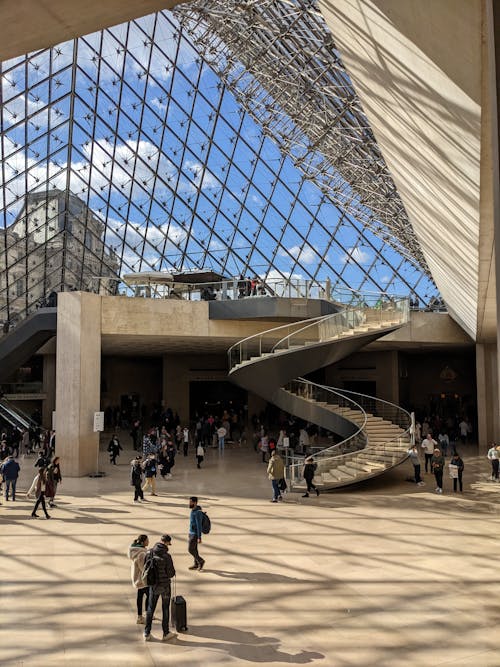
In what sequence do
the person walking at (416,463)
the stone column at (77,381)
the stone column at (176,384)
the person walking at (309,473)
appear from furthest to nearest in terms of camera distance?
the stone column at (176,384) < the stone column at (77,381) < the person walking at (416,463) < the person walking at (309,473)

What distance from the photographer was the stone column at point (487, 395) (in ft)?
83.0

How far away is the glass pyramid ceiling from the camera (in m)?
32.6

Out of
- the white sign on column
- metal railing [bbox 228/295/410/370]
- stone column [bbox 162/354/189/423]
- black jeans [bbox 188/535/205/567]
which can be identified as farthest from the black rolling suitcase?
stone column [bbox 162/354/189/423]

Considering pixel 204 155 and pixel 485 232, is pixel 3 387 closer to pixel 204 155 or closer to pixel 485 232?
pixel 204 155

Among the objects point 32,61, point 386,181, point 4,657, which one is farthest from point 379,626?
point 32,61

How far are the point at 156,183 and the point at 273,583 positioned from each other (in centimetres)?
3321

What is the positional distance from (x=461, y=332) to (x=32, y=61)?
23989mm

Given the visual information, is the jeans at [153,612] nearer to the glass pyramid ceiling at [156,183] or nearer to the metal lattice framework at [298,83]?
the metal lattice framework at [298,83]

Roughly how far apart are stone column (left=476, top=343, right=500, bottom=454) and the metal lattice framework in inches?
348

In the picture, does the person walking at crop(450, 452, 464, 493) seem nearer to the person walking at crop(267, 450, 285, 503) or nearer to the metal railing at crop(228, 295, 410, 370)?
the person walking at crop(267, 450, 285, 503)

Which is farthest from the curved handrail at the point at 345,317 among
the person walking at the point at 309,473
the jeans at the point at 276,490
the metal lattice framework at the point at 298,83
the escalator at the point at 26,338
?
the escalator at the point at 26,338

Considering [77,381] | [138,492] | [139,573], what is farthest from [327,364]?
[139,573]

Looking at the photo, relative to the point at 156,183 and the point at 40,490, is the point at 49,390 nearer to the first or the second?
the point at 156,183

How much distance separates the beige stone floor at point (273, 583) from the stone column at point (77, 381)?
4936 millimetres
